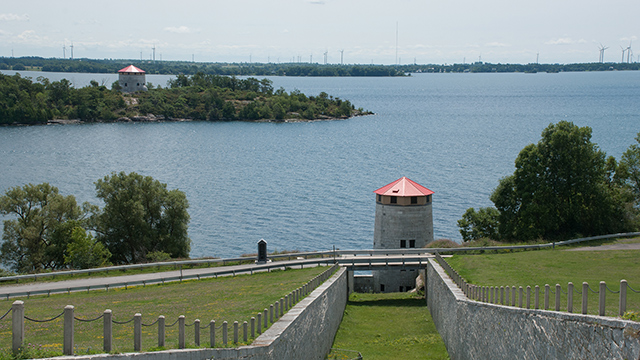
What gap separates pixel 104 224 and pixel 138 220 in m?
2.96

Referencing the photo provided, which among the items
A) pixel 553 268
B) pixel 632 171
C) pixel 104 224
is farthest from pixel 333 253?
pixel 632 171

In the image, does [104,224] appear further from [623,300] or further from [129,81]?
[129,81]

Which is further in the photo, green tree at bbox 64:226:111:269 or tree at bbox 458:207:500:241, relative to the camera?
tree at bbox 458:207:500:241

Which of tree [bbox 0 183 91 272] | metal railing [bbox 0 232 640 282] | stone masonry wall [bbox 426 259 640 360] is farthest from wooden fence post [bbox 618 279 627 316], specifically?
tree [bbox 0 183 91 272]

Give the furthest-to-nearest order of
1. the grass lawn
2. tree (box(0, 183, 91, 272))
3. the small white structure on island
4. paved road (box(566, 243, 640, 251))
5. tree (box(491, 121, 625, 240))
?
the small white structure on island < tree (box(0, 183, 91, 272)) < tree (box(491, 121, 625, 240)) < paved road (box(566, 243, 640, 251)) < the grass lawn

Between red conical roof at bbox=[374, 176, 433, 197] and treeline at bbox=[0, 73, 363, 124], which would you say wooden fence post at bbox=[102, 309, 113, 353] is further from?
→ treeline at bbox=[0, 73, 363, 124]

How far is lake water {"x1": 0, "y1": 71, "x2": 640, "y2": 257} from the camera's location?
66.0 m

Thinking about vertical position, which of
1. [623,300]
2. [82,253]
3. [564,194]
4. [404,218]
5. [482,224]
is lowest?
[82,253]

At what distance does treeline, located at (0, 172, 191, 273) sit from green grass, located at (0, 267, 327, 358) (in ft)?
53.1

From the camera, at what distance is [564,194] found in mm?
45188

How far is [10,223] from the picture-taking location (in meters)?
47.4

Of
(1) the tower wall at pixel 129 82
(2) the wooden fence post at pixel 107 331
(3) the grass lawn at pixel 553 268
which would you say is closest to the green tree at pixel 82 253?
(3) the grass lawn at pixel 553 268

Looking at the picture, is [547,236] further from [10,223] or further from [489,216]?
[10,223]

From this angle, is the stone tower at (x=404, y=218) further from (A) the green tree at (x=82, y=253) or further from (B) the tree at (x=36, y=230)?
(B) the tree at (x=36, y=230)
